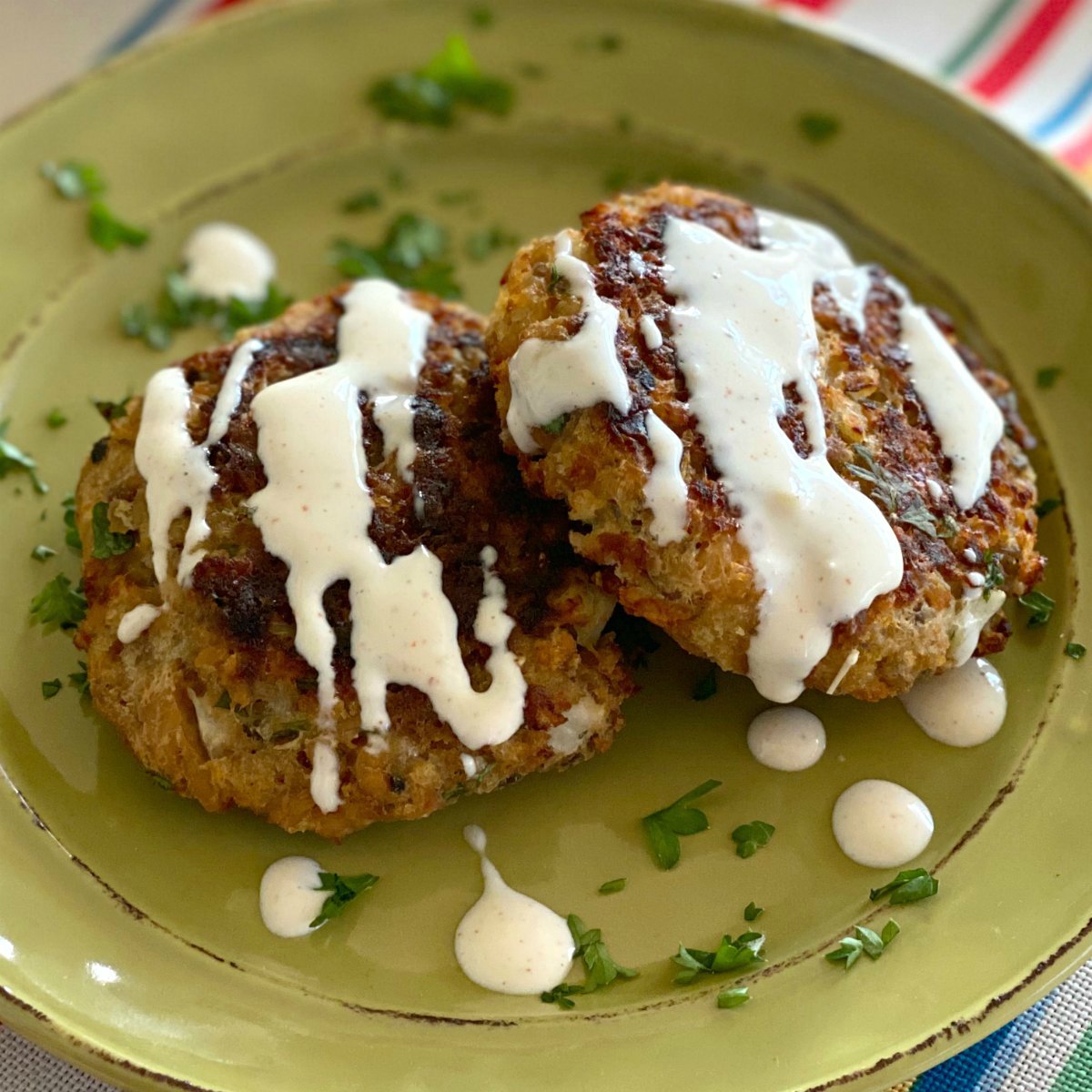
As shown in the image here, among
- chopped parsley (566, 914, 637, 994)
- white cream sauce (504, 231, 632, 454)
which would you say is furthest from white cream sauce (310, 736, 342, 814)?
white cream sauce (504, 231, 632, 454)

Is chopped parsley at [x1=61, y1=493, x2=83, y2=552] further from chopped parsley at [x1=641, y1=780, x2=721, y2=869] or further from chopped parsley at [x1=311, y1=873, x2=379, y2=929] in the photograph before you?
chopped parsley at [x1=641, y1=780, x2=721, y2=869]

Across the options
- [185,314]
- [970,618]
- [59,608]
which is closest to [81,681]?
[59,608]

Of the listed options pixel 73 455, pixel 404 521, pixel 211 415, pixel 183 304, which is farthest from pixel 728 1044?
pixel 183 304

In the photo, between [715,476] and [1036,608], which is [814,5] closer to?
[1036,608]

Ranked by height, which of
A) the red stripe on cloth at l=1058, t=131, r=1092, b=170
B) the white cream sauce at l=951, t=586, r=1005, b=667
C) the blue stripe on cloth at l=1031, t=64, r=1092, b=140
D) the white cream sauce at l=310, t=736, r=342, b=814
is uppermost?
the blue stripe on cloth at l=1031, t=64, r=1092, b=140

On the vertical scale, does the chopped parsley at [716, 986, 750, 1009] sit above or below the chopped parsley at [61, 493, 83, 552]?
above
